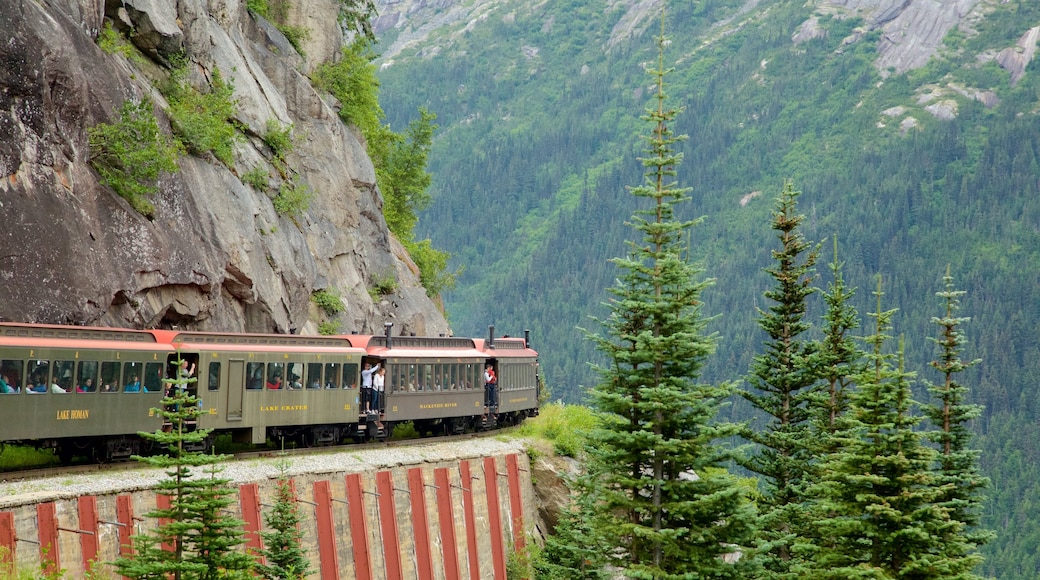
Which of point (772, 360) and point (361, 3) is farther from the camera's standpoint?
point (361, 3)

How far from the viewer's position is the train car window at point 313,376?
3775cm

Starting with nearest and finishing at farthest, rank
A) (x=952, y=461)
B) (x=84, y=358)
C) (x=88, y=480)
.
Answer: (x=88, y=480), (x=84, y=358), (x=952, y=461)

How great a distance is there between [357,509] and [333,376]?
5.84 meters

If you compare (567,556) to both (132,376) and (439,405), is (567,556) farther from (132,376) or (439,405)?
(132,376)

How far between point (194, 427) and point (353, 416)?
6.52 m

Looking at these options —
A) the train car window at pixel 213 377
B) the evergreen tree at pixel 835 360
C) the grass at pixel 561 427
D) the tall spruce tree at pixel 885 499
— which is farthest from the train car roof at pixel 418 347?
the tall spruce tree at pixel 885 499

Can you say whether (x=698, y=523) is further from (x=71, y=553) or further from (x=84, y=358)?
(x=84, y=358)

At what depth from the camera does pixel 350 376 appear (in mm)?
39688

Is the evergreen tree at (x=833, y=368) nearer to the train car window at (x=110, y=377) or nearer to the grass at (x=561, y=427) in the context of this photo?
the grass at (x=561, y=427)

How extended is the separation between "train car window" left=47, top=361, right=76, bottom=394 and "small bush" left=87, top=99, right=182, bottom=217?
10954 millimetres

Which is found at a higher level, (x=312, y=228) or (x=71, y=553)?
(x=312, y=228)

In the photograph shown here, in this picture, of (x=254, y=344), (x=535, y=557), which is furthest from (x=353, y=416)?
(x=535, y=557)

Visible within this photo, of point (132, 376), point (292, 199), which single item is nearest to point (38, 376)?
point (132, 376)

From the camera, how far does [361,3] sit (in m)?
73.1
